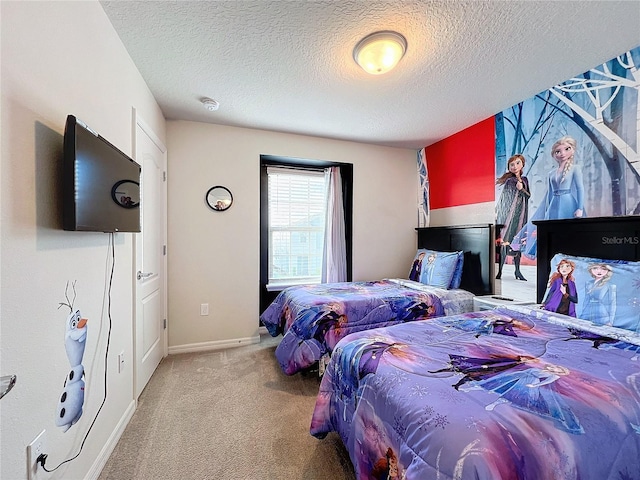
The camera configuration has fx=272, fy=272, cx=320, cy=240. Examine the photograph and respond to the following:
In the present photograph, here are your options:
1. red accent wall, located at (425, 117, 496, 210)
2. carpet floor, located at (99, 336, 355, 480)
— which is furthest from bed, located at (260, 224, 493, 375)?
red accent wall, located at (425, 117, 496, 210)

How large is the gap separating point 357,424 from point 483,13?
2.24 m

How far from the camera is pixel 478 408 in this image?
88 centimetres

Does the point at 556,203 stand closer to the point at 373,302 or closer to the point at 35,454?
the point at 373,302

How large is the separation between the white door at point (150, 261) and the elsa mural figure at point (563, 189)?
133 inches

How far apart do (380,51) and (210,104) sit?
163 cm

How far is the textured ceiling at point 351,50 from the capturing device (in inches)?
59.5

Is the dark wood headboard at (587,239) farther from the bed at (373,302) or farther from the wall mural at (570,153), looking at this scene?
the bed at (373,302)

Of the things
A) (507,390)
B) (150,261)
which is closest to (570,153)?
(507,390)

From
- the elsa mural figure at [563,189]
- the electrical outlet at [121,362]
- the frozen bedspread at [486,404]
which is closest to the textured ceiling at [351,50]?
the elsa mural figure at [563,189]

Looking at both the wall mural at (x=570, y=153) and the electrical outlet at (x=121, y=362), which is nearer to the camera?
the electrical outlet at (x=121, y=362)

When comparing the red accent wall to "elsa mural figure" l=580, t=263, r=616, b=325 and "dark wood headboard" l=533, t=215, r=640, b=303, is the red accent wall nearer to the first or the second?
"dark wood headboard" l=533, t=215, r=640, b=303

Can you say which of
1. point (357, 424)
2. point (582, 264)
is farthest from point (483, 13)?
point (357, 424)

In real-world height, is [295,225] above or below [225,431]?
above

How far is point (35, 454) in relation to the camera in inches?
38.5
